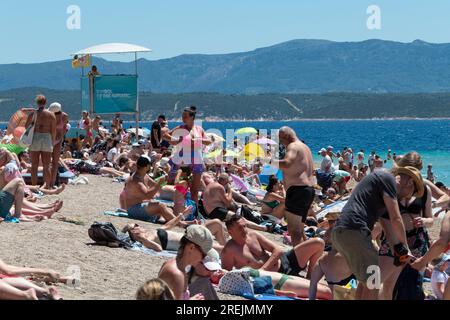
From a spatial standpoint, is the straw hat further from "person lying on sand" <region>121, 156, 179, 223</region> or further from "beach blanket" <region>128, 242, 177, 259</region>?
"person lying on sand" <region>121, 156, 179, 223</region>

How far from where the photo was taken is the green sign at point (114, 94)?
20656 millimetres

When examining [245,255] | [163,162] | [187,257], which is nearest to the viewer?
[187,257]

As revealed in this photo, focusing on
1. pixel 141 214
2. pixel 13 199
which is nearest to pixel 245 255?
pixel 13 199

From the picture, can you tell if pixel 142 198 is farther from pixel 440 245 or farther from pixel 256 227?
pixel 440 245

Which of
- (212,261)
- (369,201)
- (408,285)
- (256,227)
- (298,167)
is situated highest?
(369,201)

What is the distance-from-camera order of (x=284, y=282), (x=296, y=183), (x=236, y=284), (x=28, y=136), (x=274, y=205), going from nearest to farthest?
(x=236, y=284) < (x=284, y=282) < (x=296, y=183) < (x=28, y=136) < (x=274, y=205)

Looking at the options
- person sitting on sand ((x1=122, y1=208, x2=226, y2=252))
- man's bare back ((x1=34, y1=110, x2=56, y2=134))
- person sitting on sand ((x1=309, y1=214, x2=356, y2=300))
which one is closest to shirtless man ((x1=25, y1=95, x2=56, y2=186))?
man's bare back ((x1=34, y1=110, x2=56, y2=134))

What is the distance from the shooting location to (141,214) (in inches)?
404

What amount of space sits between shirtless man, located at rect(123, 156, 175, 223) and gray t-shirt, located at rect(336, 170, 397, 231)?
4.83 metres

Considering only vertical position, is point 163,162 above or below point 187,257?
below

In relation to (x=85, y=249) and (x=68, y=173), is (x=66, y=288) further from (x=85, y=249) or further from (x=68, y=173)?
(x=68, y=173)

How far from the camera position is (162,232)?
8.64 metres

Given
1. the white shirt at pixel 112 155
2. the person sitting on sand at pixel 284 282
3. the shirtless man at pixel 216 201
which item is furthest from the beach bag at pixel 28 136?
the white shirt at pixel 112 155

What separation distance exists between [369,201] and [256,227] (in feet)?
19.5
